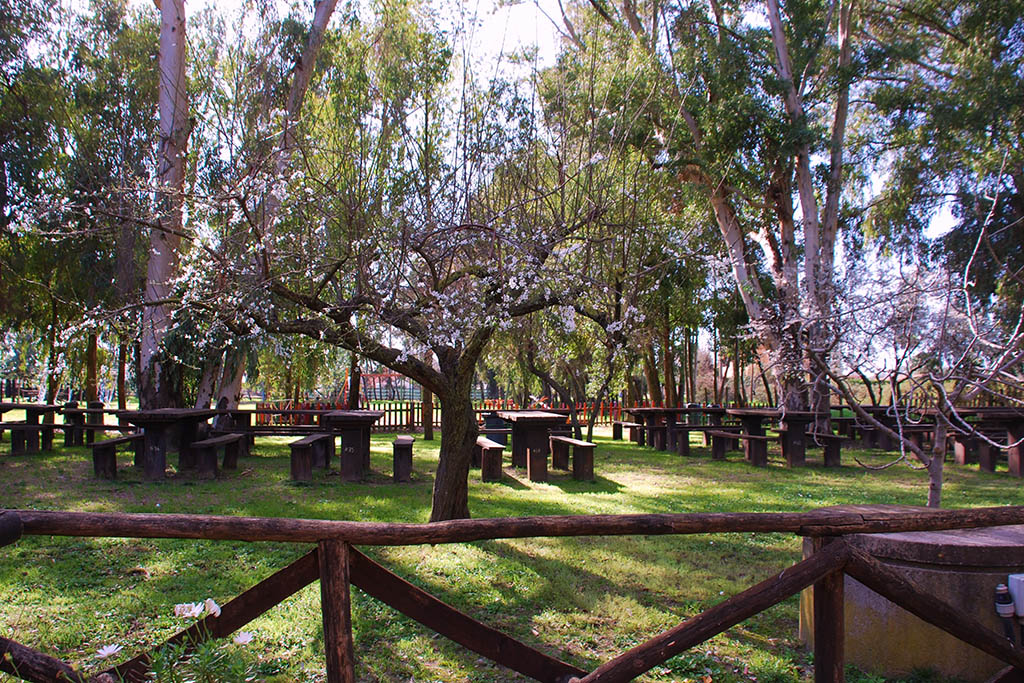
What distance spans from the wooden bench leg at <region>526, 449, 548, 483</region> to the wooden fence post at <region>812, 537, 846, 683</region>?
277 inches

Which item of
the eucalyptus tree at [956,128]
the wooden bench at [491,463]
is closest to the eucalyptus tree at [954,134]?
the eucalyptus tree at [956,128]

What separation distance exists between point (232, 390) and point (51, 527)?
1294 centimetres

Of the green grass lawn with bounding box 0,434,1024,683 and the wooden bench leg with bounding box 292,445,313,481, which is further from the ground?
the wooden bench leg with bounding box 292,445,313,481

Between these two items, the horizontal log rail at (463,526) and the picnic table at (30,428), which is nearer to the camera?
the horizontal log rail at (463,526)

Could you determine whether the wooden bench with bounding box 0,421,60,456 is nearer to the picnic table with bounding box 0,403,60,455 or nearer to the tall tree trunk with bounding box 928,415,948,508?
the picnic table with bounding box 0,403,60,455

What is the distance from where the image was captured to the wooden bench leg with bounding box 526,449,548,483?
10.0 m

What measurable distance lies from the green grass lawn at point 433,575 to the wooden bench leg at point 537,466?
1.15ft

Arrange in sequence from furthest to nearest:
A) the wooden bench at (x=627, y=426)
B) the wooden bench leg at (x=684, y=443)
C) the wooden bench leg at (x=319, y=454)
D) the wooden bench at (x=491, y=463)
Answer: the wooden bench at (x=627, y=426) → the wooden bench leg at (x=684, y=443) → the wooden bench leg at (x=319, y=454) → the wooden bench at (x=491, y=463)

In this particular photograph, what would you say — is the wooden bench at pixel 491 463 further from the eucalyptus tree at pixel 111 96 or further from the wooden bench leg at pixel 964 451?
the wooden bench leg at pixel 964 451

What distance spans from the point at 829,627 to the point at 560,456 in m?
8.50

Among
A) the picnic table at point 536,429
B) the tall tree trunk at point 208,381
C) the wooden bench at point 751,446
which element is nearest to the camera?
the picnic table at point 536,429

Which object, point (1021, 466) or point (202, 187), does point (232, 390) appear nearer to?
point (202, 187)

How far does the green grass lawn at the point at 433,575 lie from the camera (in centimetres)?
407

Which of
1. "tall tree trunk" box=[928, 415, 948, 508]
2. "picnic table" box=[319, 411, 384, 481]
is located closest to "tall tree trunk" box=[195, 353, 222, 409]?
"picnic table" box=[319, 411, 384, 481]
